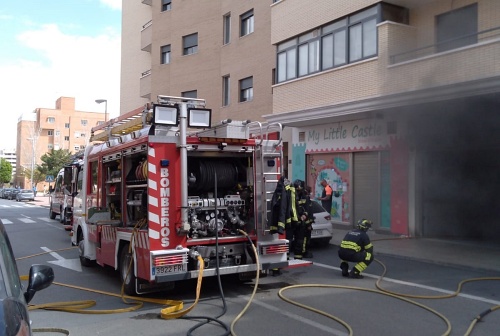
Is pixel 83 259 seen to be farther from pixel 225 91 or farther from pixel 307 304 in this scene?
pixel 225 91

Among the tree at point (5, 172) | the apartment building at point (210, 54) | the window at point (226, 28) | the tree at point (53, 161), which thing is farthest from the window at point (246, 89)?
the tree at point (5, 172)

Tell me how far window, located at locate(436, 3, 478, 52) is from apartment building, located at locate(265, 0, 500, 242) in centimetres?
3

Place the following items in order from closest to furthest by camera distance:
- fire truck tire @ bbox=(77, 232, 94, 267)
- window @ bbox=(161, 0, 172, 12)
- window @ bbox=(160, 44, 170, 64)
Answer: fire truck tire @ bbox=(77, 232, 94, 267) → window @ bbox=(160, 44, 170, 64) → window @ bbox=(161, 0, 172, 12)

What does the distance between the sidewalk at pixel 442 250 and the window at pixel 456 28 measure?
196 inches

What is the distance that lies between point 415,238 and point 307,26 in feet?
24.7

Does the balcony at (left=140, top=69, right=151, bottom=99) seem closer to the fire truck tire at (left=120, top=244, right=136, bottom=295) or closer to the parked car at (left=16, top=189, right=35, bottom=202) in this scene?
the fire truck tire at (left=120, top=244, right=136, bottom=295)

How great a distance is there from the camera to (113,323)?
5.73 meters

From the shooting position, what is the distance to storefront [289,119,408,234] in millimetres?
13719

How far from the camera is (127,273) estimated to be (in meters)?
6.87

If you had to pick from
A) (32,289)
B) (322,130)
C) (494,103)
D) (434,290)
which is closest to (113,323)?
(32,289)

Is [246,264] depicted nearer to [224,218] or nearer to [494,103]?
[224,218]

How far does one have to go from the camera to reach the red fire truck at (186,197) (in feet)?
20.7

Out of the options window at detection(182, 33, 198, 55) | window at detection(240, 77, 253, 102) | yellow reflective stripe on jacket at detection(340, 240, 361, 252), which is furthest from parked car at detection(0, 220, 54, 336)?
window at detection(182, 33, 198, 55)

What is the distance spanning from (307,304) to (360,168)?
927 cm
